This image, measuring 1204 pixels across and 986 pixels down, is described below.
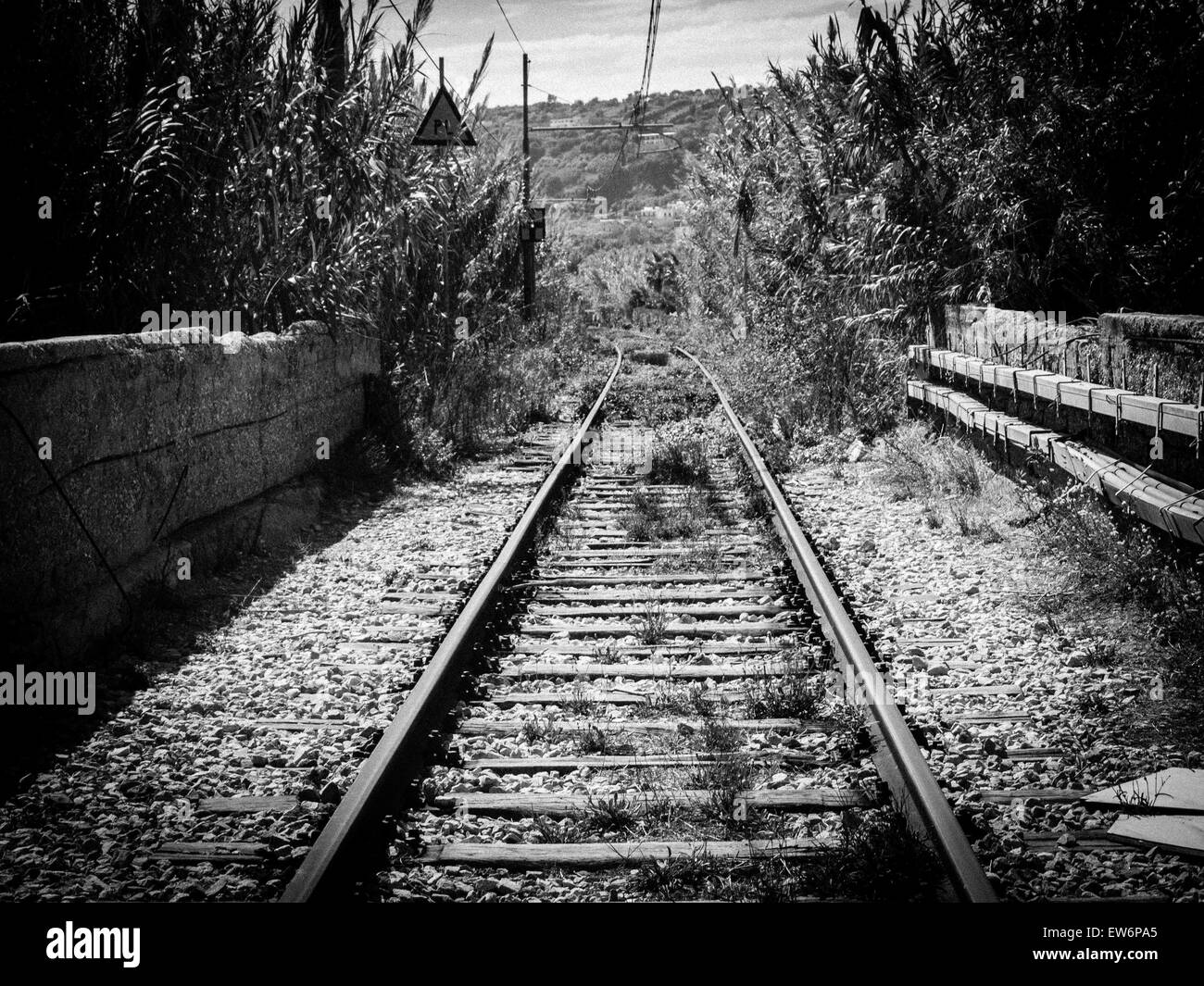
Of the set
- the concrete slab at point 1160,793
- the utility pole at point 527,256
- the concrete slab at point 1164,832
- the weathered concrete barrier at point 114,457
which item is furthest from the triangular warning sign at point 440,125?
the utility pole at point 527,256

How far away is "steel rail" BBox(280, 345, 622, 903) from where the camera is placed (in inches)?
106

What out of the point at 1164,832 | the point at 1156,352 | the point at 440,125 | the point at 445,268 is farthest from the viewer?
the point at 445,268

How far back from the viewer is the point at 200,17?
680cm

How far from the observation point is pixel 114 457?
4902 millimetres

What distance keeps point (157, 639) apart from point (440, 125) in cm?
717

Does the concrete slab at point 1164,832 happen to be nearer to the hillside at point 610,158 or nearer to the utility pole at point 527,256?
the utility pole at point 527,256

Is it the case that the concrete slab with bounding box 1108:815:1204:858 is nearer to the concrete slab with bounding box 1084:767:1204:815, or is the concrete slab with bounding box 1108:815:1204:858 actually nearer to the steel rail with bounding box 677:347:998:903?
the concrete slab with bounding box 1084:767:1204:815

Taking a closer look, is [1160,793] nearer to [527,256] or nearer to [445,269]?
[445,269]

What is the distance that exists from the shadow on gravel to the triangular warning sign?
4.18 meters

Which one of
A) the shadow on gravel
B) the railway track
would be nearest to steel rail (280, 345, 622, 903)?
the railway track

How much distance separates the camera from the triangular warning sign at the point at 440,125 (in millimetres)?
10359

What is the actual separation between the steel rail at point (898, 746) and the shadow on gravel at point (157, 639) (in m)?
2.98

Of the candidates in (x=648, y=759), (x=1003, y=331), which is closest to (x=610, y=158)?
(x=1003, y=331)
